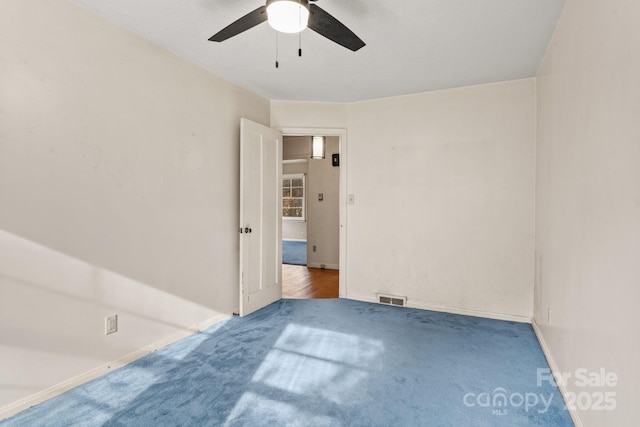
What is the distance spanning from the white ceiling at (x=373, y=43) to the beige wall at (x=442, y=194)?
1.13 feet

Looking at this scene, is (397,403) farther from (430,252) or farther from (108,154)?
(108,154)

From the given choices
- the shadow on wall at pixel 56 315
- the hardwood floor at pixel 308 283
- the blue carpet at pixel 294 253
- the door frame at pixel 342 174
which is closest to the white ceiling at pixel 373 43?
the door frame at pixel 342 174

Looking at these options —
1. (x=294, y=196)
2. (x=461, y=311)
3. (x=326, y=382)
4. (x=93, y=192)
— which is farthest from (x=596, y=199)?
(x=294, y=196)

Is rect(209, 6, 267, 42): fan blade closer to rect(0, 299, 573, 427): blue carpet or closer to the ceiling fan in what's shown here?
the ceiling fan

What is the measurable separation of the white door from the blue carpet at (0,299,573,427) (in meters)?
0.53

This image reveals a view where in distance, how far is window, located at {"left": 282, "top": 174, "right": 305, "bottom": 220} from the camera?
32.7 ft

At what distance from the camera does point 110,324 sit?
2.38 m

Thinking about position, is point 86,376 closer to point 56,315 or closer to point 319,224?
point 56,315

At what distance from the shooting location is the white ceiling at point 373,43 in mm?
2213

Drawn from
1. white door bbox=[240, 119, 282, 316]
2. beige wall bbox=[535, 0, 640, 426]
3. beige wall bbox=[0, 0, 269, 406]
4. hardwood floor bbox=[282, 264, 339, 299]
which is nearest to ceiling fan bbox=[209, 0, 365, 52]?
beige wall bbox=[0, 0, 269, 406]

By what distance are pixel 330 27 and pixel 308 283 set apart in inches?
156

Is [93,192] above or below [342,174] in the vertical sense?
below

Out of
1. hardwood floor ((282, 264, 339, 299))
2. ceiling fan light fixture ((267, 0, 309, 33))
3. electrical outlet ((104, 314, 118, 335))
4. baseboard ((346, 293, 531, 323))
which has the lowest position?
hardwood floor ((282, 264, 339, 299))

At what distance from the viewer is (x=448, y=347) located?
280 centimetres
